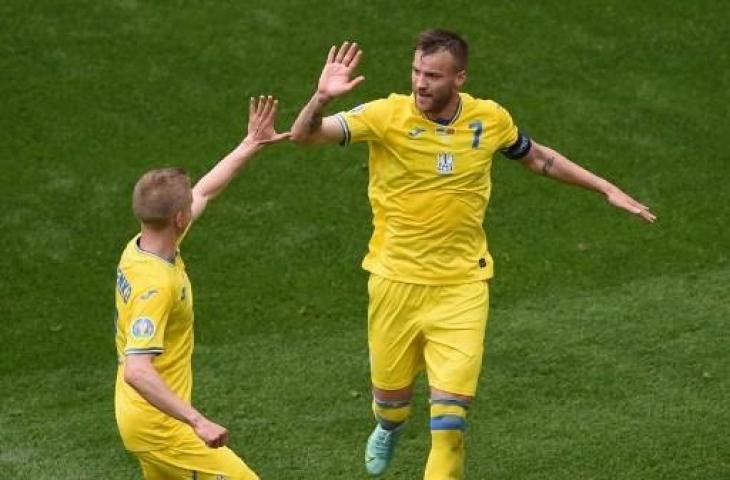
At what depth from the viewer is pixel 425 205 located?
8.43 m

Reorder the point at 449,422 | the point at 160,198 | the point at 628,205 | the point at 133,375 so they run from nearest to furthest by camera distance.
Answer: the point at 133,375
the point at 160,198
the point at 449,422
the point at 628,205

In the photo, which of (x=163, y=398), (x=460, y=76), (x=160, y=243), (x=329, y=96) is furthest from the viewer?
(x=460, y=76)

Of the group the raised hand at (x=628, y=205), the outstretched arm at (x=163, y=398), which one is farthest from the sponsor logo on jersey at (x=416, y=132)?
the outstretched arm at (x=163, y=398)

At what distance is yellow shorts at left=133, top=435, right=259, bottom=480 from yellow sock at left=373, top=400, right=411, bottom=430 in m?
1.73

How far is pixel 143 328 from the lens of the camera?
6.80 m

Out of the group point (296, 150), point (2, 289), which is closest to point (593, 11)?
point (296, 150)

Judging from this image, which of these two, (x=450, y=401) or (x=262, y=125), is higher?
(x=262, y=125)

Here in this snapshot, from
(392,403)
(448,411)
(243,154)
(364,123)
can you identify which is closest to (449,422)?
(448,411)

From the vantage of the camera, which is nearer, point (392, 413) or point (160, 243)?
point (160, 243)

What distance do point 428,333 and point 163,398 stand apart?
7.59ft

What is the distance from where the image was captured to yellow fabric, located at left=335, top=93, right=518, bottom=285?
27.5ft

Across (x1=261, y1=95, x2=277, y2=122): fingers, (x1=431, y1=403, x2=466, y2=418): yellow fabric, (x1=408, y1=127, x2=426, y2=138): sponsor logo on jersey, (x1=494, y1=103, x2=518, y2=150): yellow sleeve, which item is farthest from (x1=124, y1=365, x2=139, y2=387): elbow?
(x1=494, y1=103, x2=518, y2=150): yellow sleeve

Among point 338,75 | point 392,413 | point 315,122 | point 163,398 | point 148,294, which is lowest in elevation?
point 392,413

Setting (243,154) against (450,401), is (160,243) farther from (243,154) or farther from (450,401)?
(450,401)
